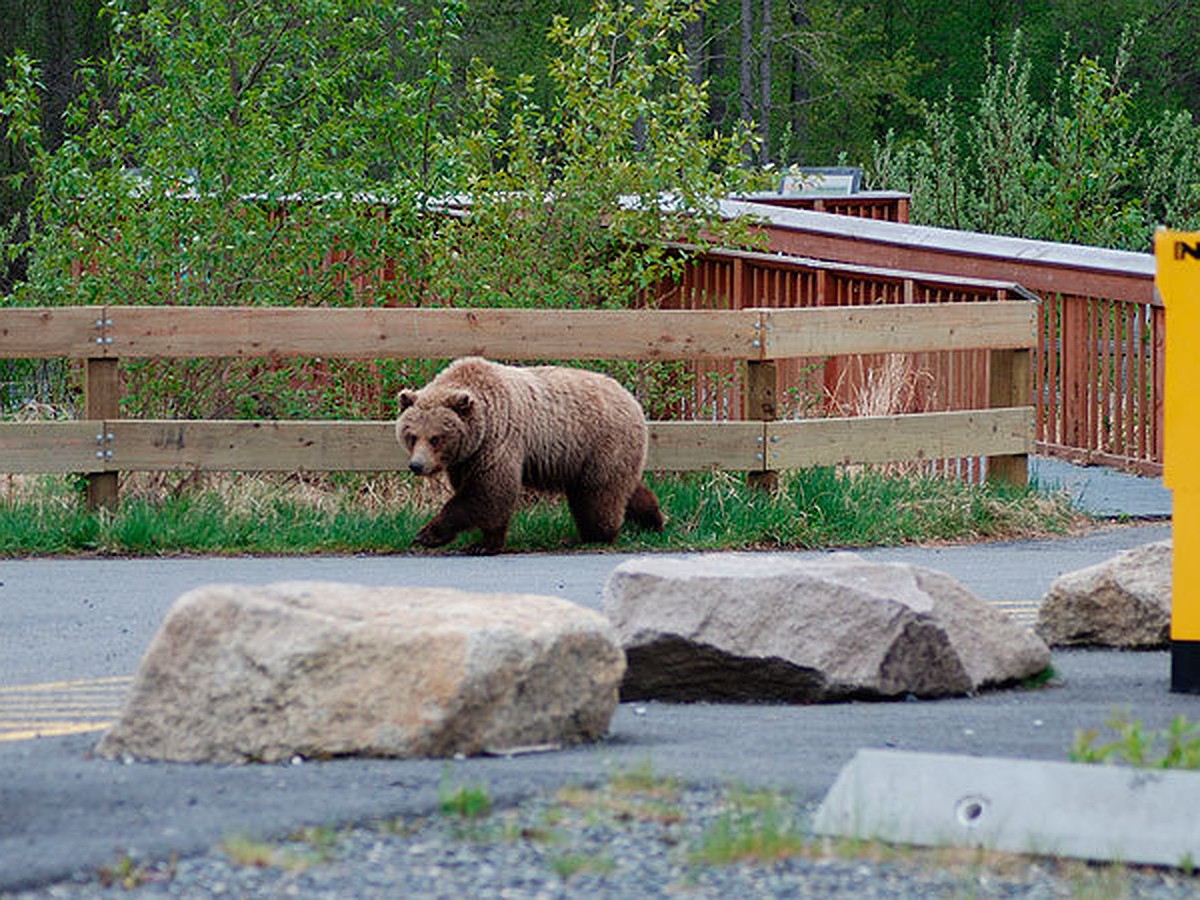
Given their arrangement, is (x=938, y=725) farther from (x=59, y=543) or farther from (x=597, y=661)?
(x=59, y=543)

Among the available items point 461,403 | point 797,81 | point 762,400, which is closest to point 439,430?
point 461,403

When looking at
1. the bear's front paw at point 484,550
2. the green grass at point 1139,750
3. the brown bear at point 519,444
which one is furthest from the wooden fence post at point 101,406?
the green grass at point 1139,750

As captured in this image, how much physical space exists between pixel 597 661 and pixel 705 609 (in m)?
0.98

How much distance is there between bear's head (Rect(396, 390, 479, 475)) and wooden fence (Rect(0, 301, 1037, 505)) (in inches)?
36.9

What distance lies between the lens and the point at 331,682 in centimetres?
592

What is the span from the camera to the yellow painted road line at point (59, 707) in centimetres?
662

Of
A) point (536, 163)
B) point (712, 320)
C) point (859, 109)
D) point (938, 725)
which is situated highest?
point (859, 109)

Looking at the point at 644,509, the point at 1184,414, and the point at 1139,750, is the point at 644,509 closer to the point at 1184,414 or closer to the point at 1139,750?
the point at 1184,414

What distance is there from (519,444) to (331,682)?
5746 millimetres

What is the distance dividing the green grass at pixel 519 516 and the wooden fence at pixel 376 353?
25 centimetres

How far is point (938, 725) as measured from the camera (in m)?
6.58

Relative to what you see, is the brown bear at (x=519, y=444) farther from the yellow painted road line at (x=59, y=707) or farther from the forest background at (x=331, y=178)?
the yellow painted road line at (x=59, y=707)

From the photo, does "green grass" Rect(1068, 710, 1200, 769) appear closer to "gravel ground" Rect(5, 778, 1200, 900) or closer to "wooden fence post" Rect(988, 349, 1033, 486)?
"gravel ground" Rect(5, 778, 1200, 900)

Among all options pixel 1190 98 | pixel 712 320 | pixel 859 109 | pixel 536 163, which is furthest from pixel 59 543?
pixel 1190 98
